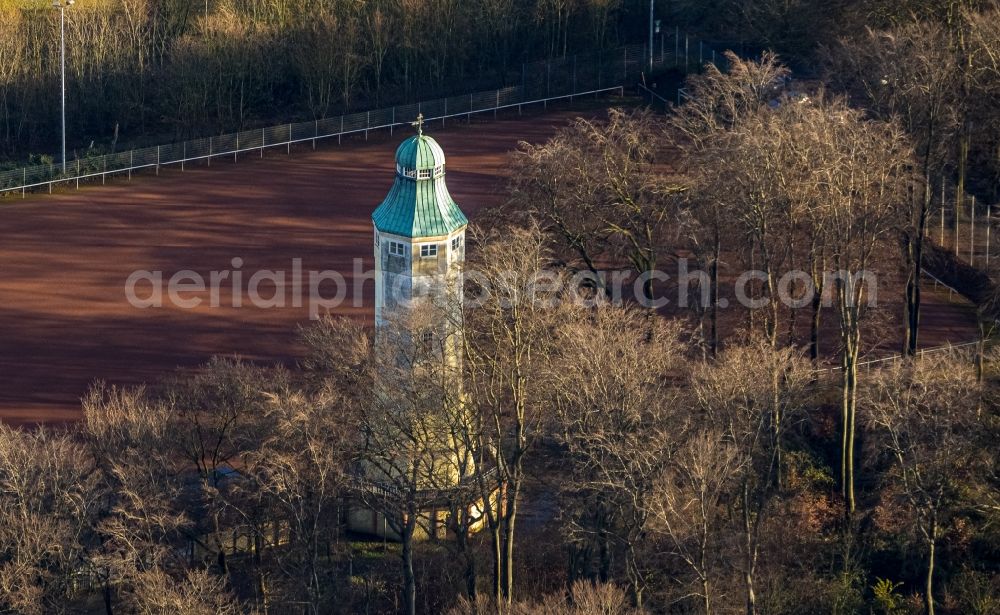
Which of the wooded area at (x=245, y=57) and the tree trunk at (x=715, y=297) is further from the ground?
the wooded area at (x=245, y=57)

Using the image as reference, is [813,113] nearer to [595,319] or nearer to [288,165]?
[595,319]

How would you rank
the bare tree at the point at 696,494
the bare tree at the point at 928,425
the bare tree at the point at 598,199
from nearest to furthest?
the bare tree at the point at 696,494
the bare tree at the point at 928,425
the bare tree at the point at 598,199

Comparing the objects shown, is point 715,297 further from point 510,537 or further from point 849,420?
point 510,537

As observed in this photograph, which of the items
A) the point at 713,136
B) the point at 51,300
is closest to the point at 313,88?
the point at 51,300

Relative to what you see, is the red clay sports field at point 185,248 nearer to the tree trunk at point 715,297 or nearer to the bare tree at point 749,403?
the tree trunk at point 715,297

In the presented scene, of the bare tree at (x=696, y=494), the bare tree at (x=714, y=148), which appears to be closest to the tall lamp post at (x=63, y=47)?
the bare tree at (x=714, y=148)
